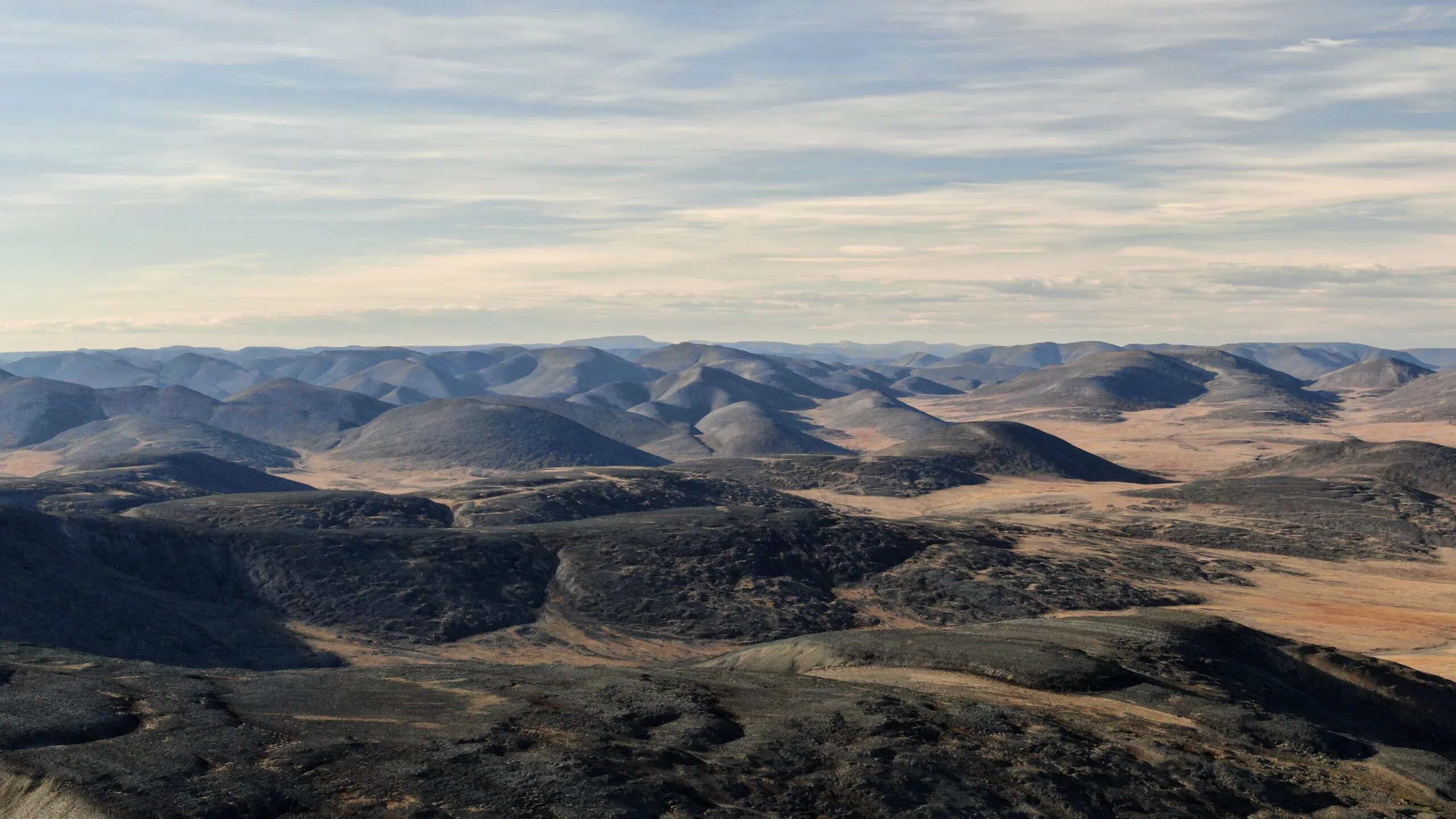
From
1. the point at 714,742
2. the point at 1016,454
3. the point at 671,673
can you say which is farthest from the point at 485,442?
the point at 714,742

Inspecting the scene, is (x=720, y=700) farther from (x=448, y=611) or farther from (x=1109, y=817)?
(x=448, y=611)

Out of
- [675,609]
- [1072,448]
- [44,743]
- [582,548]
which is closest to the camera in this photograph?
[44,743]

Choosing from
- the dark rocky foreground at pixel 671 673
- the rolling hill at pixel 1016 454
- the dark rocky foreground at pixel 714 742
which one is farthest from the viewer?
the rolling hill at pixel 1016 454

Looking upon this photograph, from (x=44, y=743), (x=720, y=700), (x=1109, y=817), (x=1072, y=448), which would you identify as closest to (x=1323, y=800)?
(x=1109, y=817)

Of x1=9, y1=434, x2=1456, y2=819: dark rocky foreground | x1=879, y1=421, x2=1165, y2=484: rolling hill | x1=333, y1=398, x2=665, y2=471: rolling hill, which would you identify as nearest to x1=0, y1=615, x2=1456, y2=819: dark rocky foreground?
x1=9, y1=434, x2=1456, y2=819: dark rocky foreground

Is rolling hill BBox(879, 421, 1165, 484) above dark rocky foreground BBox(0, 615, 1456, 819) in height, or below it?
below

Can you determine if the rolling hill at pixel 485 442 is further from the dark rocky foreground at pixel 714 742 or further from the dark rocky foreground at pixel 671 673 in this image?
the dark rocky foreground at pixel 714 742

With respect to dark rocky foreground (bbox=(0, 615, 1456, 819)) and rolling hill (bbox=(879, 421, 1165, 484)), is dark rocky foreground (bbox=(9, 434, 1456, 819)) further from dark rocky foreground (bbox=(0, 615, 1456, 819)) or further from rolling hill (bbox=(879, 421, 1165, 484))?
rolling hill (bbox=(879, 421, 1165, 484))

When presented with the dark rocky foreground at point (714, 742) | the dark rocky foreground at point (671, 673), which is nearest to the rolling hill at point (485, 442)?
the dark rocky foreground at point (671, 673)
